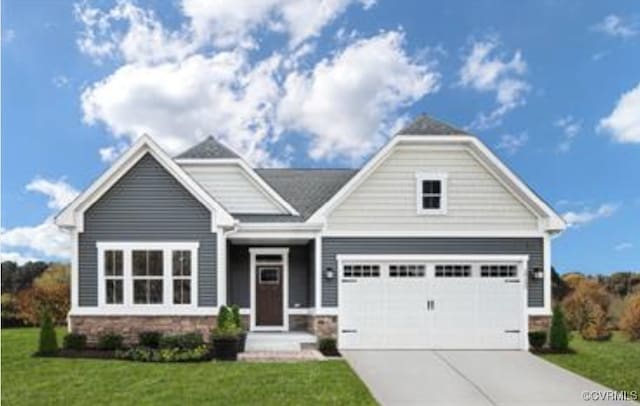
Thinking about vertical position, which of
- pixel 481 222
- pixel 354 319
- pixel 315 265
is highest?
pixel 481 222

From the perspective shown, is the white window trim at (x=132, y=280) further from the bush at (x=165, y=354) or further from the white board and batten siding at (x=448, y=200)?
the white board and batten siding at (x=448, y=200)

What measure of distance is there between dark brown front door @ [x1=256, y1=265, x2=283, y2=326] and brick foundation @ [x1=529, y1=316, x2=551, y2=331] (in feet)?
22.6

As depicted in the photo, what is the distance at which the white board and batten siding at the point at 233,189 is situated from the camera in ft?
Answer: 61.6

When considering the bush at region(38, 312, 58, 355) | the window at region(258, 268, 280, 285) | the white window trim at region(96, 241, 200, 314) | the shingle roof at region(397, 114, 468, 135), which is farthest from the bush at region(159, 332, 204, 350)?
the shingle roof at region(397, 114, 468, 135)

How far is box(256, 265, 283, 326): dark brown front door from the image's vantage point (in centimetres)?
1894

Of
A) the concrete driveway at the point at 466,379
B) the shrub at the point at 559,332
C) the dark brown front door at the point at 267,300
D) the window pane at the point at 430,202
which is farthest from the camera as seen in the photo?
the dark brown front door at the point at 267,300

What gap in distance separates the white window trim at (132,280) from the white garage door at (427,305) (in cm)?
374

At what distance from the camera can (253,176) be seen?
62.0 feet

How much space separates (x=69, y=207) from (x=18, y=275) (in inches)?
648

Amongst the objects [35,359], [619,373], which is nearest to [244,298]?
[35,359]

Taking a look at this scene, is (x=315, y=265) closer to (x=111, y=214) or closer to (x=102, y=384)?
(x=111, y=214)

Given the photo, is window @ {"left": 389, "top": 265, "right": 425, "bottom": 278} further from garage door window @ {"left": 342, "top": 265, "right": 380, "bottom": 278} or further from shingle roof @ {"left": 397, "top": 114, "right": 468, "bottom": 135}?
shingle roof @ {"left": 397, "top": 114, "right": 468, "bottom": 135}

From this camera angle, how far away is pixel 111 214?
16.6 m

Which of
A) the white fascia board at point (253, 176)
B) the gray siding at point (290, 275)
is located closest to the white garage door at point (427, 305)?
the gray siding at point (290, 275)
